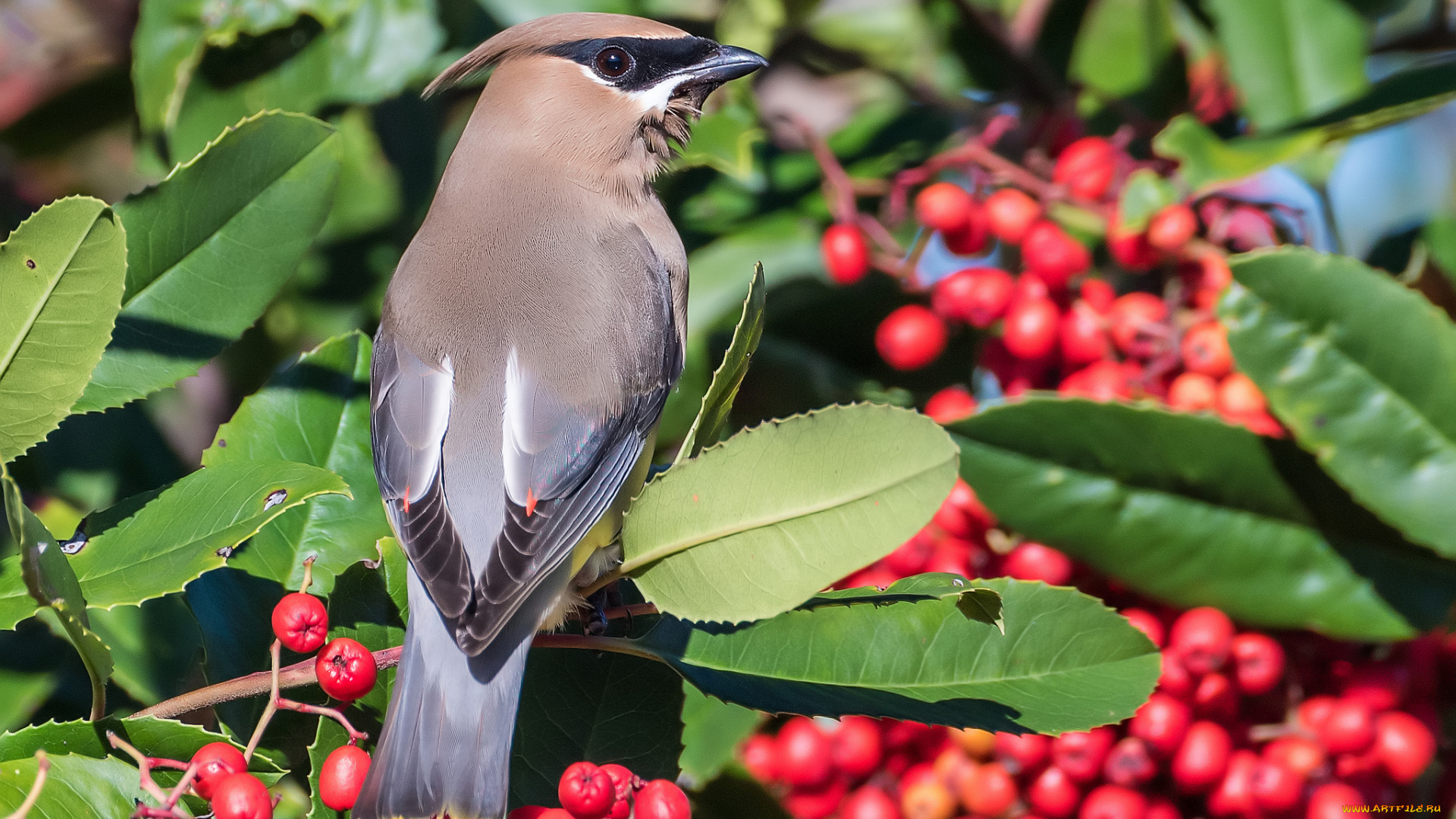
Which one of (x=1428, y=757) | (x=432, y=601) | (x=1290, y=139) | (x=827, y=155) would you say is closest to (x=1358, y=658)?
(x=1428, y=757)

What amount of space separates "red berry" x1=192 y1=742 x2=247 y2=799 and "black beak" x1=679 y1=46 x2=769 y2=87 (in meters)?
1.35

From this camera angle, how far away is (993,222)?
240cm

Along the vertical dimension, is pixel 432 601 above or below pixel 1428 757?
above

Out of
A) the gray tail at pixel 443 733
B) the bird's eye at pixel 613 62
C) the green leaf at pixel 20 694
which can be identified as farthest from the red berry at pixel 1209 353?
the green leaf at pixel 20 694

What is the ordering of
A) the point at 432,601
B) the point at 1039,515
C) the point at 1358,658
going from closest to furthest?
1. the point at 432,601
2. the point at 1039,515
3. the point at 1358,658

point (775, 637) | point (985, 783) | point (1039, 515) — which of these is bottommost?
point (985, 783)

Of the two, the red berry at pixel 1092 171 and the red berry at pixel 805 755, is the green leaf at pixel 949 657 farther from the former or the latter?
the red berry at pixel 1092 171

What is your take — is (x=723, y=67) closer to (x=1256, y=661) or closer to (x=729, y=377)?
(x=729, y=377)

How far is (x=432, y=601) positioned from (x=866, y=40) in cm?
211

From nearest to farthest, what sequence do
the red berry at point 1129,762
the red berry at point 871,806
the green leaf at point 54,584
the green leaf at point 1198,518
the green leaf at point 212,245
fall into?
the green leaf at point 54,584
the green leaf at point 212,245
the green leaf at point 1198,518
the red berry at point 1129,762
the red berry at point 871,806

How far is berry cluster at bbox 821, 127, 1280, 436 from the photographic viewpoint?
7.29 ft

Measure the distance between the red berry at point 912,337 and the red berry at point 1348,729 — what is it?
2.93 feet

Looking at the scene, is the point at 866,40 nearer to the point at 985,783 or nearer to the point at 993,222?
the point at 993,222

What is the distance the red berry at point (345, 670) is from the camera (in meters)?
1.43
